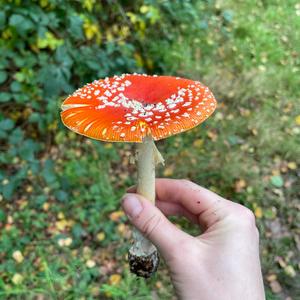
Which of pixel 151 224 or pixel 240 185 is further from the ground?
pixel 151 224

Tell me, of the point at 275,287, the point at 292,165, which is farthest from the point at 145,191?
the point at 292,165

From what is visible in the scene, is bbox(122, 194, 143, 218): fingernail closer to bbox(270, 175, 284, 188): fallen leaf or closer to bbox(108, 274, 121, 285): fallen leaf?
bbox(108, 274, 121, 285): fallen leaf

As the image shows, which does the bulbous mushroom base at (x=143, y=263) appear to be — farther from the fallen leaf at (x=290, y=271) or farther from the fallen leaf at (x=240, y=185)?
the fallen leaf at (x=240, y=185)

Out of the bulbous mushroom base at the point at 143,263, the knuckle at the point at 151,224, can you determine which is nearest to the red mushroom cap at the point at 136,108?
the knuckle at the point at 151,224

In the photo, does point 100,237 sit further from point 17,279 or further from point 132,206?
point 132,206

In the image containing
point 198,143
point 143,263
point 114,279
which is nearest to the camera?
point 143,263

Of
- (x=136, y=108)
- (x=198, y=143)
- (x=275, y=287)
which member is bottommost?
(x=275, y=287)

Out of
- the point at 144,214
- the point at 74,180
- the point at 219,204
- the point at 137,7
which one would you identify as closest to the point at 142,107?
the point at 144,214
